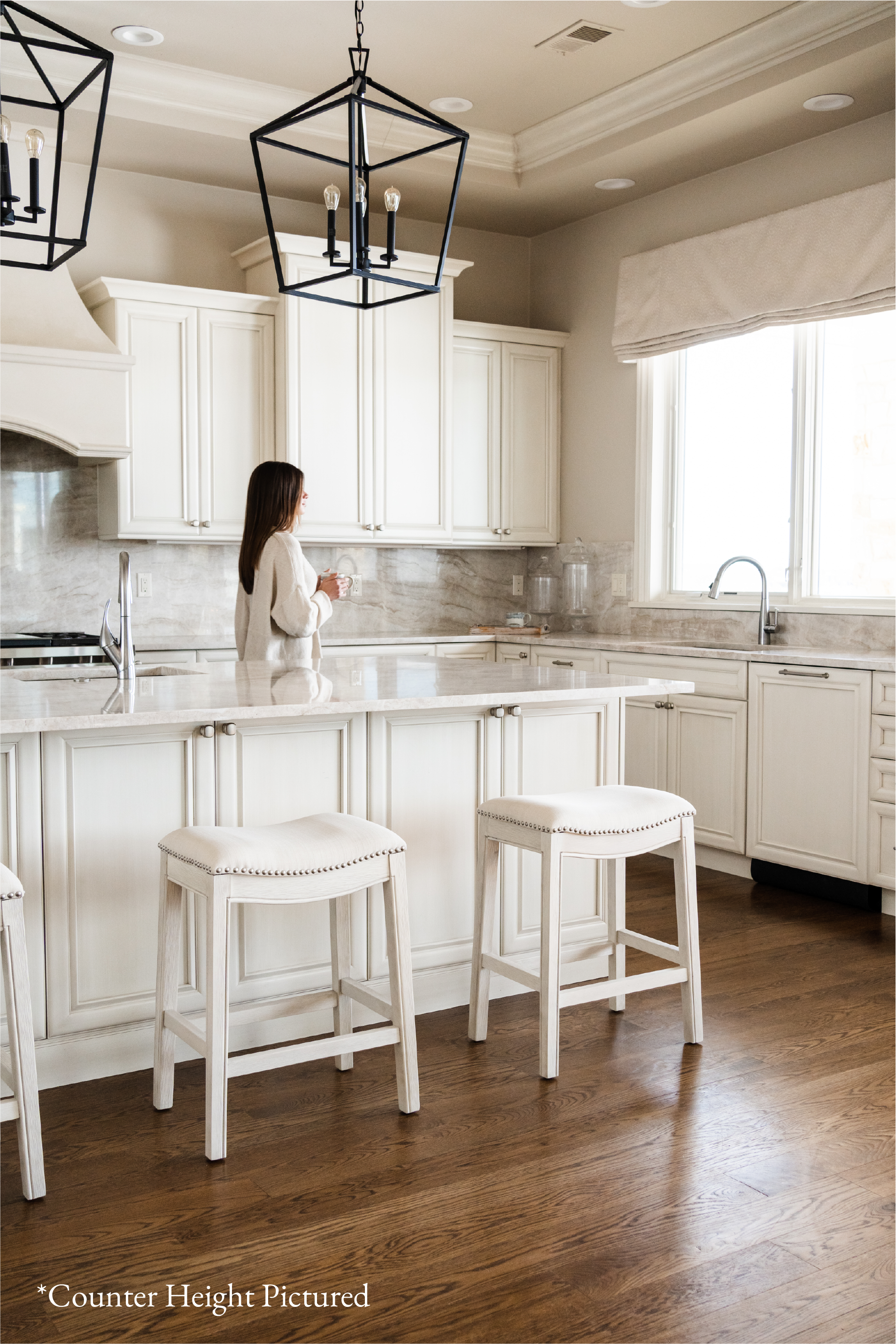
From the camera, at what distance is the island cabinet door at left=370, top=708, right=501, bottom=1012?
290 cm

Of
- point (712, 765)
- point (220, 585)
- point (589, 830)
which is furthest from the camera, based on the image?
point (220, 585)

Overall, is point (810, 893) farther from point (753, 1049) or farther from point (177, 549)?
point (177, 549)

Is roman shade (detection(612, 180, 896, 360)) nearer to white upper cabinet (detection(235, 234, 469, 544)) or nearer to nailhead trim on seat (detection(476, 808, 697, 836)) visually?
white upper cabinet (detection(235, 234, 469, 544))

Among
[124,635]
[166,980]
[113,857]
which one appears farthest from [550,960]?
[124,635]

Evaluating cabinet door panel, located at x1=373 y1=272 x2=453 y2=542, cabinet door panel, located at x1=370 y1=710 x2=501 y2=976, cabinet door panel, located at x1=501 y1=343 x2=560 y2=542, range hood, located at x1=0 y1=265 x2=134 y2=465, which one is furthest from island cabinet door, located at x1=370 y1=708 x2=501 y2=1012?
cabinet door panel, located at x1=501 y1=343 x2=560 y2=542

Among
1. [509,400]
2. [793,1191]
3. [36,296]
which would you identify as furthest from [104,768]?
[509,400]

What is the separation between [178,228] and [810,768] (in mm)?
3522

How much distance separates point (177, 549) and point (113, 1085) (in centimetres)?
307

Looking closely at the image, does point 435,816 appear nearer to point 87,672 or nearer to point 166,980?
point 166,980

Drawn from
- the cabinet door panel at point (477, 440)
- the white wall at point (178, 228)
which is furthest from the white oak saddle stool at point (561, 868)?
the white wall at point (178, 228)

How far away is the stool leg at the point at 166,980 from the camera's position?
2.39 m

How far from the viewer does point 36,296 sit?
4.42 m

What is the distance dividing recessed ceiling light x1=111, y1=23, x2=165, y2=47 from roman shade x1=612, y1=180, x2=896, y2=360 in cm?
222

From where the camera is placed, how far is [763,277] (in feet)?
15.3
